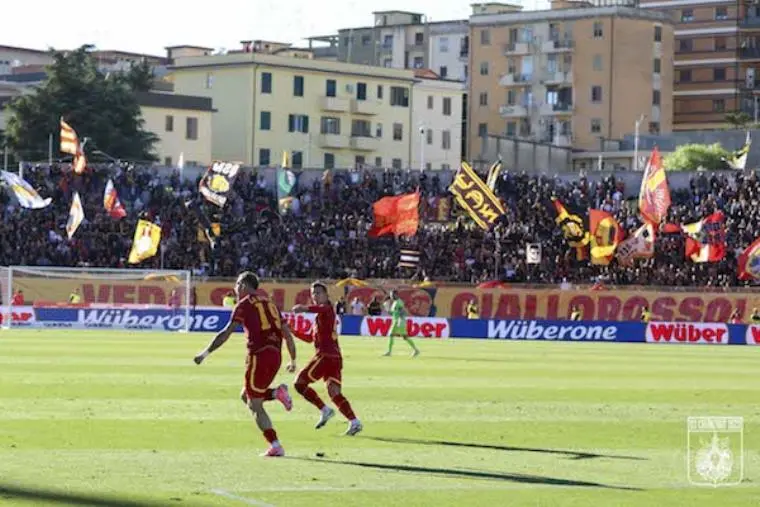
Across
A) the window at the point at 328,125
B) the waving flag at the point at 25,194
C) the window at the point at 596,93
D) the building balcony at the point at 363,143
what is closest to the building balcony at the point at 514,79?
the window at the point at 596,93

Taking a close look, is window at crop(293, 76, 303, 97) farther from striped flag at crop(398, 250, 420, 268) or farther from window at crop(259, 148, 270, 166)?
striped flag at crop(398, 250, 420, 268)

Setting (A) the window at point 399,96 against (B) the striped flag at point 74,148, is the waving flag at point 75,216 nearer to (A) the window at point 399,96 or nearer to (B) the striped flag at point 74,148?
(B) the striped flag at point 74,148

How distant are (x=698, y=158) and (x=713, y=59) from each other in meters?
41.6

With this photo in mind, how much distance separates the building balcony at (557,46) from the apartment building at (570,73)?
76mm

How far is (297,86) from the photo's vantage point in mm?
118312

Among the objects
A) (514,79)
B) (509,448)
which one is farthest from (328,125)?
(509,448)

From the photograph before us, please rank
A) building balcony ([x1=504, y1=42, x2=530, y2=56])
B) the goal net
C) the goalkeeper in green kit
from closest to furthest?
the goalkeeper in green kit, the goal net, building balcony ([x1=504, y1=42, x2=530, y2=56])

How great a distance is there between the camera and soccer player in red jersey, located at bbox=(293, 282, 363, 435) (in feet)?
72.5

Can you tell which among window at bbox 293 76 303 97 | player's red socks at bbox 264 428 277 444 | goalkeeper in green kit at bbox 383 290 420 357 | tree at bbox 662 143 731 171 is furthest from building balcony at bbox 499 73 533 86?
player's red socks at bbox 264 428 277 444

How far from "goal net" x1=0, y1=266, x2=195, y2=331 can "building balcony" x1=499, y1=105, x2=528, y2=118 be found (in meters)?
71.7

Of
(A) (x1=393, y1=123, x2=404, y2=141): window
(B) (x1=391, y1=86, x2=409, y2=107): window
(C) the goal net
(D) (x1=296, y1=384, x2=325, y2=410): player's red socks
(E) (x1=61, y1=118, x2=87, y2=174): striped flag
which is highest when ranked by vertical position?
(B) (x1=391, y1=86, x2=409, y2=107): window

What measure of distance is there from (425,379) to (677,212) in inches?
1578

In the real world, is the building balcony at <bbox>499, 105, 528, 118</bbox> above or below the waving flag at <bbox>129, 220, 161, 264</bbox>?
above

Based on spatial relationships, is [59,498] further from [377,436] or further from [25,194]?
[25,194]
